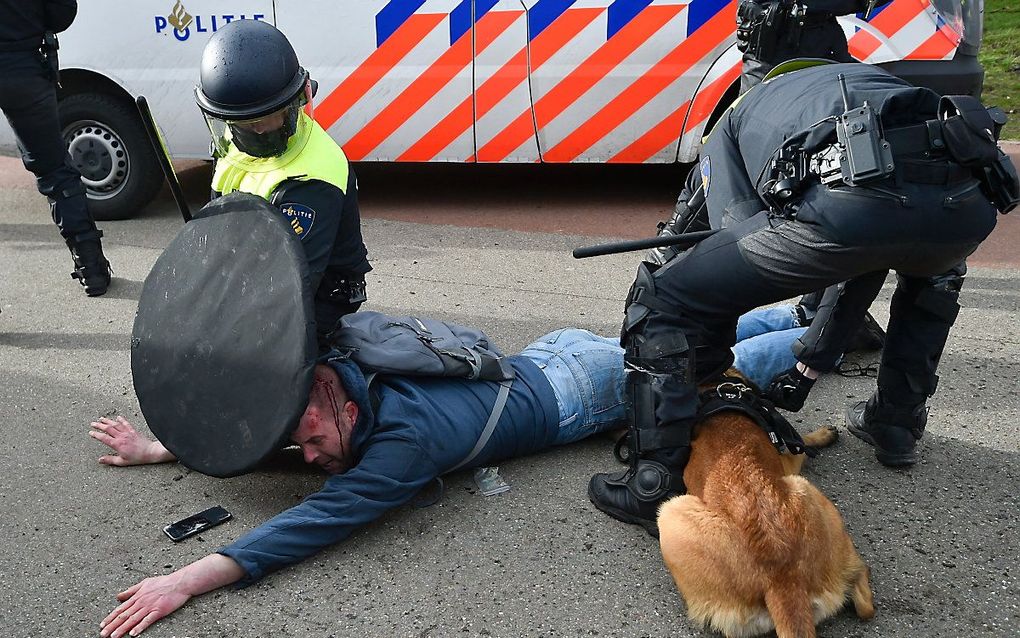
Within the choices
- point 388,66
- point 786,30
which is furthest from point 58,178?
point 786,30

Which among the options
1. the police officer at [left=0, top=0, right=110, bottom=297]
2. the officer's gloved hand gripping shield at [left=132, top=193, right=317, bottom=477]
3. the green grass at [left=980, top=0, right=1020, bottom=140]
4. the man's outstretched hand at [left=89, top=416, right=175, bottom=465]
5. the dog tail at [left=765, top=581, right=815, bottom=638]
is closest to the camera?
the dog tail at [left=765, top=581, right=815, bottom=638]

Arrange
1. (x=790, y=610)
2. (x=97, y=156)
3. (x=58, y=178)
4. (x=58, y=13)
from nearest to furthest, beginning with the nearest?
(x=790, y=610)
(x=58, y=13)
(x=58, y=178)
(x=97, y=156)

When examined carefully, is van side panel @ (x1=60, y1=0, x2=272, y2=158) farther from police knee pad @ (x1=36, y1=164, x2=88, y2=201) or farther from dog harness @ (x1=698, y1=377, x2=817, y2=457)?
dog harness @ (x1=698, y1=377, x2=817, y2=457)

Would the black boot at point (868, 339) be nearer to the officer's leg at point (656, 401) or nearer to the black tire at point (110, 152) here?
the officer's leg at point (656, 401)

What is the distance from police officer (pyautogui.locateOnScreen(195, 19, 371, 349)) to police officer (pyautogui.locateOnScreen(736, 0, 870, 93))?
1.74 metres

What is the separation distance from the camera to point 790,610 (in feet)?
7.61

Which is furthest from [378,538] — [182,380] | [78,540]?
[78,540]

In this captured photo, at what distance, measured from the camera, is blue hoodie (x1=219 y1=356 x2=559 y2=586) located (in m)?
2.75

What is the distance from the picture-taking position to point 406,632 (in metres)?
2.60

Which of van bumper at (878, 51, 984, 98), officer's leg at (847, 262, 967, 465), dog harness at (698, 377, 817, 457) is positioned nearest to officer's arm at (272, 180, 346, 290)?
dog harness at (698, 377, 817, 457)

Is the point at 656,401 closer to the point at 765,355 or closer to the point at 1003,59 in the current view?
the point at 765,355

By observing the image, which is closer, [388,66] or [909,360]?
[909,360]

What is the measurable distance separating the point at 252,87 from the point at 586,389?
1.56 meters

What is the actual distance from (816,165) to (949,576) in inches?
52.7
